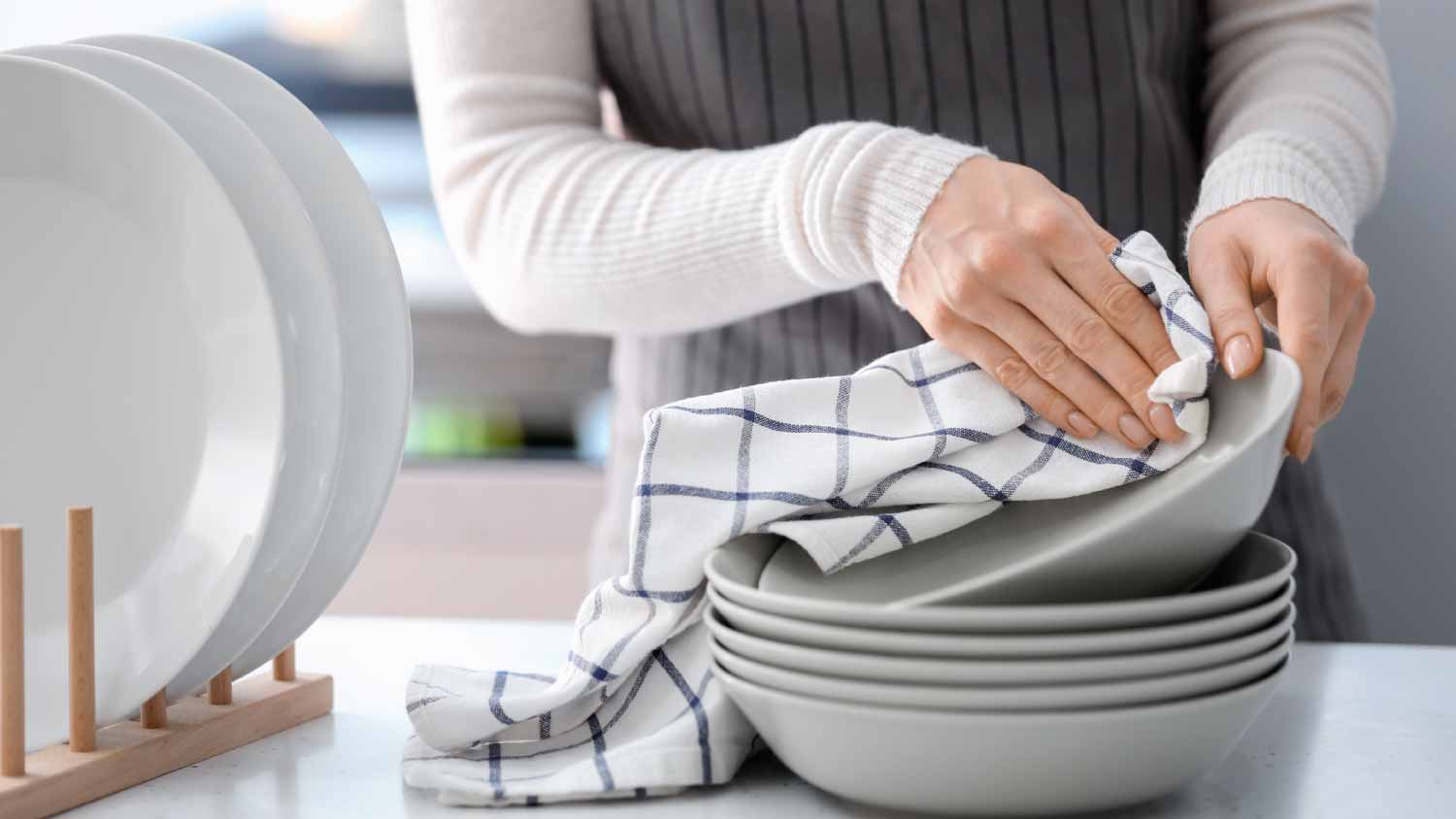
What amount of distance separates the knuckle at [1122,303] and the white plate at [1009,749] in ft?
0.56

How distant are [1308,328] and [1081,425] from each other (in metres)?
0.12

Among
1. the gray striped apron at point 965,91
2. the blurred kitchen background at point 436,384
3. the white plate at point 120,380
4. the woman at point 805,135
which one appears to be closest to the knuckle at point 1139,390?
the woman at point 805,135

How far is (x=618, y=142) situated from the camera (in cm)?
103

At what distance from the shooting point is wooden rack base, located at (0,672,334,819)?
52cm

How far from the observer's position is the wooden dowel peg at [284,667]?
0.65 m

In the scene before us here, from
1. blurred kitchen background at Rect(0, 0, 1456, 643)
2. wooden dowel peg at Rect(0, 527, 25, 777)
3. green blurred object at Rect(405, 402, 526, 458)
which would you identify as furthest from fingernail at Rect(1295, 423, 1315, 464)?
green blurred object at Rect(405, 402, 526, 458)

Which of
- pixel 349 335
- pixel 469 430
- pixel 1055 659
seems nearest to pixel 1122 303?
pixel 1055 659

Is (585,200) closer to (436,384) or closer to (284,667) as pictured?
(284,667)

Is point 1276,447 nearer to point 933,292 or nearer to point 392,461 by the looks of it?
point 933,292

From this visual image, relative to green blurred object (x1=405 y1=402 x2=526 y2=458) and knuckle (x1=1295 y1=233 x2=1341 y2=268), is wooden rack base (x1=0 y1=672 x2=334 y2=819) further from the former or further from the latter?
green blurred object (x1=405 y1=402 x2=526 y2=458)

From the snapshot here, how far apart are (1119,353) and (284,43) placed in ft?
5.41

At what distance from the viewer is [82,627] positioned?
1.75ft

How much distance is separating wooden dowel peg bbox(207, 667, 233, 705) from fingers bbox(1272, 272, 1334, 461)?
48 centimetres

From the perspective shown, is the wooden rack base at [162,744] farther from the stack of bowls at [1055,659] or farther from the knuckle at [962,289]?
the knuckle at [962,289]
